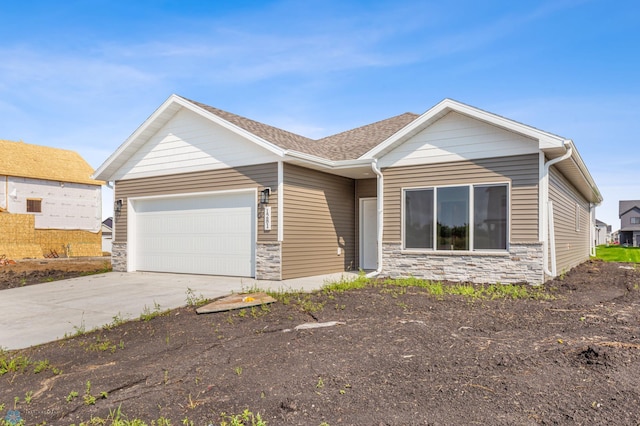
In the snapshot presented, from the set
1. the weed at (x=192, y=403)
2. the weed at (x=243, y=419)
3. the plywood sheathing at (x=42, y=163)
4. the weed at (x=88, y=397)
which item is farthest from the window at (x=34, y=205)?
the weed at (x=243, y=419)

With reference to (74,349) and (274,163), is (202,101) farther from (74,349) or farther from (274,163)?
(74,349)

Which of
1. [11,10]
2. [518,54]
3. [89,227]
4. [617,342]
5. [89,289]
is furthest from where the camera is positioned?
[89,227]

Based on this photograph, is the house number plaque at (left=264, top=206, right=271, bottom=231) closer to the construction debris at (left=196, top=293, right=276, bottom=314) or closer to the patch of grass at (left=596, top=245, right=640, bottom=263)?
the construction debris at (left=196, top=293, right=276, bottom=314)

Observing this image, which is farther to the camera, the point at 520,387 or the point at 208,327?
the point at 208,327

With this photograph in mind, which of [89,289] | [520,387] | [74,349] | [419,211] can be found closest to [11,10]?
[89,289]

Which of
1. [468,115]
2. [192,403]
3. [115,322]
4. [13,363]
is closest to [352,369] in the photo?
[192,403]

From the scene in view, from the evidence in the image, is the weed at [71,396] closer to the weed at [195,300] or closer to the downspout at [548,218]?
the weed at [195,300]

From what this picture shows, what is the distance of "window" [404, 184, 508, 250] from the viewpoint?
Answer: 9539 millimetres

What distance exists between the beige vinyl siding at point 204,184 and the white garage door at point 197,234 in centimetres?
28

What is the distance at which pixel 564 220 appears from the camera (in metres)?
12.2

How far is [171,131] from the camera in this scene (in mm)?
12633

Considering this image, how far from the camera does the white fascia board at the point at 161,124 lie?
1073 centimetres

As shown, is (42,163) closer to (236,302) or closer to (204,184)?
(204,184)

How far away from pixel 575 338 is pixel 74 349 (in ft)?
19.8
